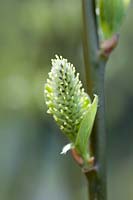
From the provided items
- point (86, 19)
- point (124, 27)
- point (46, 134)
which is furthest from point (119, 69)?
point (86, 19)

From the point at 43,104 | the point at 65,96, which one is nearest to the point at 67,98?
the point at 65,96

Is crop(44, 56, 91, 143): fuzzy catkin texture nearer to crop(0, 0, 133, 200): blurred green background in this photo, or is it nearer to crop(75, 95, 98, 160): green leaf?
crop(75, 95, 98, 160): green leaf

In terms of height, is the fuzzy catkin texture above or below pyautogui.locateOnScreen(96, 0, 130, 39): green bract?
below

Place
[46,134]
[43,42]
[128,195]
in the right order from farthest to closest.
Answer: [128,195], [46,134], [43,42]

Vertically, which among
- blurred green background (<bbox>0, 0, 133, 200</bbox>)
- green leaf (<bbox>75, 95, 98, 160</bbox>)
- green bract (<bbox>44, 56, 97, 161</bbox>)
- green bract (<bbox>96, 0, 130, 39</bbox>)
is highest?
blurred green background (<bbox>0, 0, 133, 200</bbox>)

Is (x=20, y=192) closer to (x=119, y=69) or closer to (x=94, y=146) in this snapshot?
(x=119, y=69)

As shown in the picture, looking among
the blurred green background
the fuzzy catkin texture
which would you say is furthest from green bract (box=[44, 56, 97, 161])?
the blurred green background
